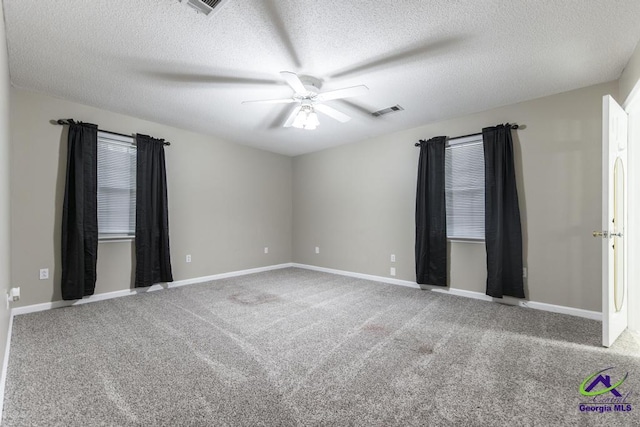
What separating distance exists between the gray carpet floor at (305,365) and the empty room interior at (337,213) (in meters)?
0.02

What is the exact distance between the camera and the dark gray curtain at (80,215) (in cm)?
334

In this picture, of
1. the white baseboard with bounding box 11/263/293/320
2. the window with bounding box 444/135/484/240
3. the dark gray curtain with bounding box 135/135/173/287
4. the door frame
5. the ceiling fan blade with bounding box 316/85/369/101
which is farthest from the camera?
the dark gray curtain with bounding box 135/135/173/287

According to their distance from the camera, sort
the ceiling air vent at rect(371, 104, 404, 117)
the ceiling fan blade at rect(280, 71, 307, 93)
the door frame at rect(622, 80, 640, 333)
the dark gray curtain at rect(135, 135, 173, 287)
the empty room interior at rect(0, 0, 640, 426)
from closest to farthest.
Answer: the empty room interior at rect(0, 0, 640, 426) < the ceiling fan blade at rect(280, 71, 307, 93) < the door frame at rect(622, 80, 640, 333) < the ceiling air vent at rect(371, 104, 404, 117) < the dark gray curtain at rect(135, 135, 173, 287)

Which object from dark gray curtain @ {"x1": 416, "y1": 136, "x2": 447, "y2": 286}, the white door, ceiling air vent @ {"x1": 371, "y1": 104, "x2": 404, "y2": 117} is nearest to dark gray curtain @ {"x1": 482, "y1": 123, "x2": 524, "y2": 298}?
dark gray curtain @ {"x1": 416, "y1": 136, "x2": 447, "y2": 286}

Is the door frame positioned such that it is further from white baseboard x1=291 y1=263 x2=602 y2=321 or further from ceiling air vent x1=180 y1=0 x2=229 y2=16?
ceiling air vent x1=180 y1=0 x2=229 y2=16

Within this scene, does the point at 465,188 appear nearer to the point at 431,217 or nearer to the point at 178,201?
the point at 431,217

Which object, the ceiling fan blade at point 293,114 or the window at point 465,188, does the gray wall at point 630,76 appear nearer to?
the window at point 465,188

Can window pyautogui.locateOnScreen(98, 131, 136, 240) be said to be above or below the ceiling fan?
below

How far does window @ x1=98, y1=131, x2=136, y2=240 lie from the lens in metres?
3.72

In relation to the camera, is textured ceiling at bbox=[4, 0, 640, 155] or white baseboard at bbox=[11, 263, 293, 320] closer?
textured ceiling at bbox=[4, 0, 640, 155]

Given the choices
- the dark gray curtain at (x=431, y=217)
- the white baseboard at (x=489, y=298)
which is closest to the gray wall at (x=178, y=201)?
the white baseboard at (x=489, y=298)

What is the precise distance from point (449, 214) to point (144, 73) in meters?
4.09

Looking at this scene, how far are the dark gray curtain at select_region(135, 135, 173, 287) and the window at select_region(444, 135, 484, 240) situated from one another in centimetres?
417

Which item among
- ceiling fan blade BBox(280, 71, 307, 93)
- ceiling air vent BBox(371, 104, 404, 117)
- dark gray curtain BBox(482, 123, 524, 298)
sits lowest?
dark gray curtain BBox(482, 123, 524, 298)
